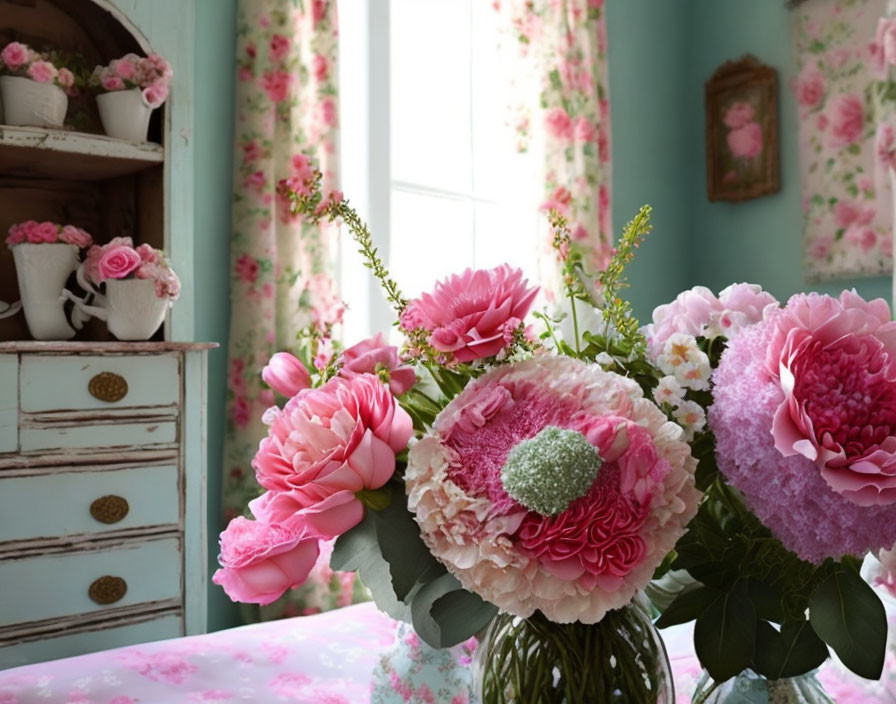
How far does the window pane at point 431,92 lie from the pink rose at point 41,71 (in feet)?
3.98

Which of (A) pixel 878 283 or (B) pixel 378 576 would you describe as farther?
(A) pixel 878 283

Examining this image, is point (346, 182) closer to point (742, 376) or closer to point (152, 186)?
point (152, 186)

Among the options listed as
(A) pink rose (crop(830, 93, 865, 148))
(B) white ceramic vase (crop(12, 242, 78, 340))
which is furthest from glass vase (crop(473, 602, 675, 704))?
(A) pink rose (crop(830, 93, 865, 148))

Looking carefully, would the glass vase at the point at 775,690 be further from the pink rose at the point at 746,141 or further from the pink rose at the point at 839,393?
the pink rose at the point at 746,141

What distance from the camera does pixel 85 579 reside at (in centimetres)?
185

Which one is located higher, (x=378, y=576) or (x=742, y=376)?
(x=742, y=376)

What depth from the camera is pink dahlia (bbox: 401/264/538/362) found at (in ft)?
1.93

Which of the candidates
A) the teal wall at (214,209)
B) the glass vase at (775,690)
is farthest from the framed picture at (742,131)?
the glass vase at (775,690)

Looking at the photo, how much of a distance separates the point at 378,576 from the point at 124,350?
1.44 m

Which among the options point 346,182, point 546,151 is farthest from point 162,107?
point 546,151

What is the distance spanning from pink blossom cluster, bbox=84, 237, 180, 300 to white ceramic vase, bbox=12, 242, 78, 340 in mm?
56

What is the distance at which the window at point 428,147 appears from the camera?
9.21ft

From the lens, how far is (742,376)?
590 mm

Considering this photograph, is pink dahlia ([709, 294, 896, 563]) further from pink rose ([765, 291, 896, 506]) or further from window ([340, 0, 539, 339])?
window ([340, 0, 539, 339])
